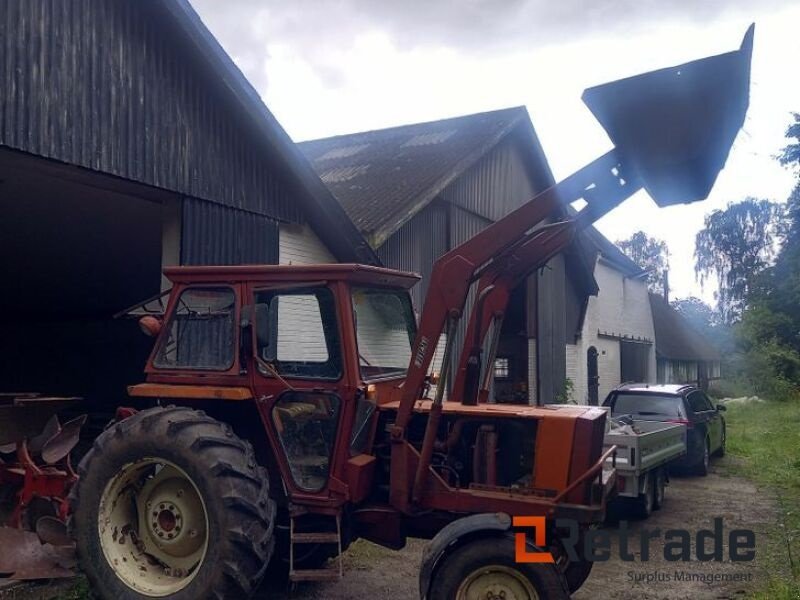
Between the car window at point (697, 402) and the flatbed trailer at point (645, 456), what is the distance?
1.61 m

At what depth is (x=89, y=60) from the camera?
752cm

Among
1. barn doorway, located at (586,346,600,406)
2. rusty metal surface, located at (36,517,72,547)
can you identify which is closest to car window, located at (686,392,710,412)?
rusty metal surface, located at (36,517,72,547)

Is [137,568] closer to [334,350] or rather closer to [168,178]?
[334,350]

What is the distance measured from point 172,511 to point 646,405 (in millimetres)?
8552

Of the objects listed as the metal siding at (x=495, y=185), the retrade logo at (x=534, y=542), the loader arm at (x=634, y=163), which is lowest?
the retrade logo at (x=534, y=542)

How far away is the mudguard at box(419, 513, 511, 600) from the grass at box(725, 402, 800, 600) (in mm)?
2662

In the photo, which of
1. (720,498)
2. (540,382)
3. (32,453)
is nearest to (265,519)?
(32,453)

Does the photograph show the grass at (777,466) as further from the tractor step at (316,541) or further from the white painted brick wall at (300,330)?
the white painted brick wall at (300,330)

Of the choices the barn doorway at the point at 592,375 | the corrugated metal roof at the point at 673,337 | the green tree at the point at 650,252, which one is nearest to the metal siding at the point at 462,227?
the barn doorway at the point at 592,375

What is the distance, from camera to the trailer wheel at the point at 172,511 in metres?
4.89

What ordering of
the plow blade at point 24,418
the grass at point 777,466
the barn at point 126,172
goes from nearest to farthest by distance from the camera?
the grass at point 777,466
the barn at point 126,172
the plow blade at point 24,418

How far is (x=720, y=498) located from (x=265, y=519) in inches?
326

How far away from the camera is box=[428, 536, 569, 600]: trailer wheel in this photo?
4652mm

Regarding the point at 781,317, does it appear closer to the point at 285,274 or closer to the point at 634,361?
the point at 634,361
